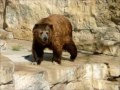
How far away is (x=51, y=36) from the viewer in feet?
26.6

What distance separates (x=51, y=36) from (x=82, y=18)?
7.56 ft

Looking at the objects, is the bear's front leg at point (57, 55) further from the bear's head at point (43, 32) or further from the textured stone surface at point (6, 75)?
the textured stone surface at point (6, 75)

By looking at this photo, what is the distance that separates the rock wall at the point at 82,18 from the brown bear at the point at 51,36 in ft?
4.89

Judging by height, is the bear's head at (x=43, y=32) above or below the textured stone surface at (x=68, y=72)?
above

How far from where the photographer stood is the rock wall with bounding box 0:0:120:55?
9.85 meters

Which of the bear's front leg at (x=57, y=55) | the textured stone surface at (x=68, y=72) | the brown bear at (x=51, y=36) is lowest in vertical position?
the textured stone surface at (x=68, y=72)

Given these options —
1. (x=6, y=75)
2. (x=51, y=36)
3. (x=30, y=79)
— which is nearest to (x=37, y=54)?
(x=51, y=36)

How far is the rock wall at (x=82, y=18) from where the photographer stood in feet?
32.3

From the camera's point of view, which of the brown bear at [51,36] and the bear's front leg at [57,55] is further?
the bear's front leg at [57,55]

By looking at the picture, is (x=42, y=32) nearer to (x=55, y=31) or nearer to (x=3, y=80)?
(x=55, y=31)

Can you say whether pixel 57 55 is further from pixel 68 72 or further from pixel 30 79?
pixel 30 79

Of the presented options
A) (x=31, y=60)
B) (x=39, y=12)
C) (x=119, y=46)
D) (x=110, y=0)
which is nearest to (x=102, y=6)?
(x=110, y=0)

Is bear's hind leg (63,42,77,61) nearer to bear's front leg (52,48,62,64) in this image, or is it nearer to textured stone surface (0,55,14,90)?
bear's front leg (52,48,62,64)

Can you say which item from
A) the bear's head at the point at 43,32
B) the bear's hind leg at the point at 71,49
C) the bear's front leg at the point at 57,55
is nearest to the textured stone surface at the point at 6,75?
the bear's head at the point at 43,32
